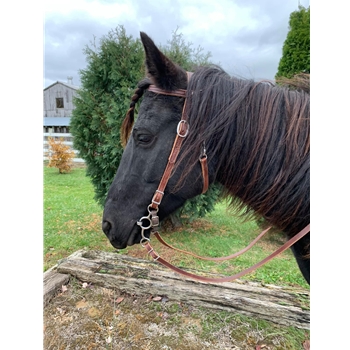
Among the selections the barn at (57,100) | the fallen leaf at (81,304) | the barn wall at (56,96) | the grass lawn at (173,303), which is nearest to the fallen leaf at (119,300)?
the grass lawn at (173,303)

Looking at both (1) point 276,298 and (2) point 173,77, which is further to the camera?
(1) point 276,298

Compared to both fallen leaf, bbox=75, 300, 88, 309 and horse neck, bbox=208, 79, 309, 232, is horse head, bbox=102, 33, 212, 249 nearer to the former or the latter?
horse neck, bbox=208, 79, 309, 232

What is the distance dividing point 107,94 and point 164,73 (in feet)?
9.28

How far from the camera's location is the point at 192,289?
8.27 feet

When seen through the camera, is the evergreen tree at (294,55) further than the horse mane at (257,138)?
Yes

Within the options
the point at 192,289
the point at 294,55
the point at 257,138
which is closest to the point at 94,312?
the point at 192,289

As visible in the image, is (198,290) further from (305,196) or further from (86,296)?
(305,196)

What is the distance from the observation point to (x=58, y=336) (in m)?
2.09

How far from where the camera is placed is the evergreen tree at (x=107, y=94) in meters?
3.66

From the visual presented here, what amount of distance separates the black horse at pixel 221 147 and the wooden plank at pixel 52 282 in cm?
183

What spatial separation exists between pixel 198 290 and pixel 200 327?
35 cm

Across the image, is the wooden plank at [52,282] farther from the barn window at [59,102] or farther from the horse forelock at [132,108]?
the barn window at [59,102]
